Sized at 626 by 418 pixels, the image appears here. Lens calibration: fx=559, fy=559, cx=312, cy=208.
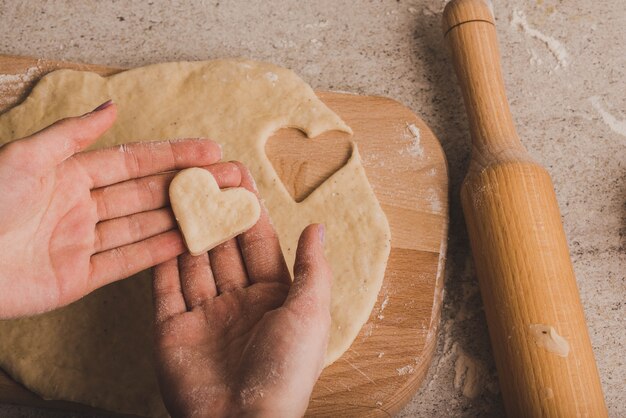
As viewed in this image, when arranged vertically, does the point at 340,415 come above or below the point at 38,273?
below

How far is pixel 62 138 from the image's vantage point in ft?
4.68

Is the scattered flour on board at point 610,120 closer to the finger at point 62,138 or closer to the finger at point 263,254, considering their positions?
the finger at point 263,254

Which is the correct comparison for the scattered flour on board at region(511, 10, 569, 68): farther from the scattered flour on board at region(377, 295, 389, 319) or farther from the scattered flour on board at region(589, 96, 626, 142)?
the scattered flour on board at region(377, 295, 389, 319)

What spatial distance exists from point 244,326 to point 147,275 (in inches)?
16.6

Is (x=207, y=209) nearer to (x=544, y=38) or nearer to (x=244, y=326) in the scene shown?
(x=244, y=326)

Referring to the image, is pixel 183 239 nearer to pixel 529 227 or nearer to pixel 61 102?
pixel 61 102

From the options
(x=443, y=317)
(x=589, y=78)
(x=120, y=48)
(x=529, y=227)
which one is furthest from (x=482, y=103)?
(x=120, y=48)

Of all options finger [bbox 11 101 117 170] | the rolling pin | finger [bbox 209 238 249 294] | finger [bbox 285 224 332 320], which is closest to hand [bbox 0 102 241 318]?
finger [bbox 11 101 117 170]

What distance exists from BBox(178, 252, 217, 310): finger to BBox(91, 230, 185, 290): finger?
5cm

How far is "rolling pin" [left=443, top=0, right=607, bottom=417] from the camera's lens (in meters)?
1.47

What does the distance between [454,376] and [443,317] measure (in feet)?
0.60

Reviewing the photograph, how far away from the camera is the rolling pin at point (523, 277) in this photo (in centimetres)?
147

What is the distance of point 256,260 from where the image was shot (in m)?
1.50

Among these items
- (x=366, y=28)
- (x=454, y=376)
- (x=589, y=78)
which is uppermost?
(x=366, y=28)
